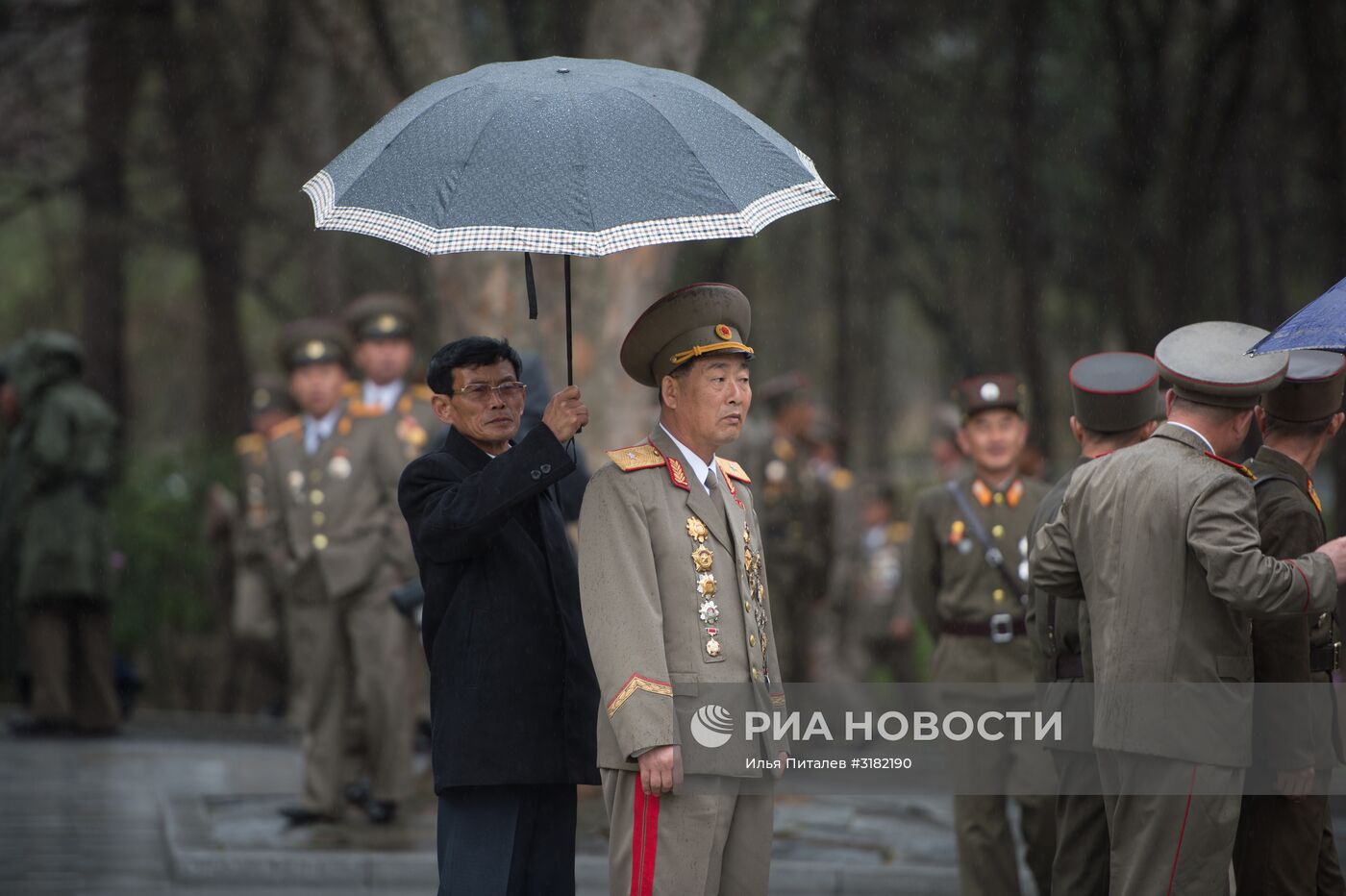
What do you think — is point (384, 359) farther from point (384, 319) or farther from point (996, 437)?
point (996, 437)

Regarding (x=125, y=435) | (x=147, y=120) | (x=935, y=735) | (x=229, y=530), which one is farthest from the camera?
(x=147, y=120)

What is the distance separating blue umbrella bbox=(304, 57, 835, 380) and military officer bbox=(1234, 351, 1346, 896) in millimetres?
1845

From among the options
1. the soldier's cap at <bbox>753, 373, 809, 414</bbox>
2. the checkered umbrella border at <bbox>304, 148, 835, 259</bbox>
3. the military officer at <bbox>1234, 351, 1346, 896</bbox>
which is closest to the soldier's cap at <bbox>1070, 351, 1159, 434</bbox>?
the military officer at <bbox>1234, 351, 1346, 896</bbox>

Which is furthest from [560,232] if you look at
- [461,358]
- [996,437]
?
[996,437]

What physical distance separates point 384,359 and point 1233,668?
5703mm

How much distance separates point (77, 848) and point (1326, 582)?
623 cm

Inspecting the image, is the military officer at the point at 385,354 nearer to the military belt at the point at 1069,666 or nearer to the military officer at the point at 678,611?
the military belt at the point at 1069,666

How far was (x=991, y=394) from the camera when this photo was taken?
7680 millimetres

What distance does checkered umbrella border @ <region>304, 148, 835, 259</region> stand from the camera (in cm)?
470

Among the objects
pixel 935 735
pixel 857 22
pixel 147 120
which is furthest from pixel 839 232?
pixel 935 735

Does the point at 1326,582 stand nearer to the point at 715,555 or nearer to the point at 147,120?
the point at 715,555

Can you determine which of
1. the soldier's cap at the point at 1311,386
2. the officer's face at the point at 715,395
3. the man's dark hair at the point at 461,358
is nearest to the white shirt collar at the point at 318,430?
the man's dark hair at the point at 461,358

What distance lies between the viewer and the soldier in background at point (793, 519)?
13.3 metres

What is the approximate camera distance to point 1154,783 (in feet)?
17.6
